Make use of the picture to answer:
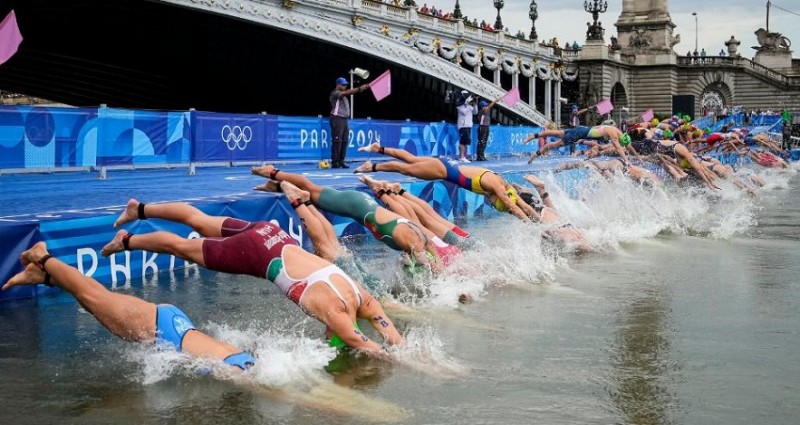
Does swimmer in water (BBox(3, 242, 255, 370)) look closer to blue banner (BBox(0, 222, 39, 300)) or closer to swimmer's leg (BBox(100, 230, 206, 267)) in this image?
swimmer's leg (BBox(100, 230, 206, 267))

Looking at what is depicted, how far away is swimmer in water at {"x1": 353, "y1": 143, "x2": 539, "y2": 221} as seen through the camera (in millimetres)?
13938

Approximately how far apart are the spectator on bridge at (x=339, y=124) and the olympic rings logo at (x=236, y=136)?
6.71 feet

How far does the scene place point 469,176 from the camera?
14227mm

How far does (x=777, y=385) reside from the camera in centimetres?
699

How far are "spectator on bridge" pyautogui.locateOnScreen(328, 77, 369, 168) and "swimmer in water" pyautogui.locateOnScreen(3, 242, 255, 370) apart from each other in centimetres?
1460

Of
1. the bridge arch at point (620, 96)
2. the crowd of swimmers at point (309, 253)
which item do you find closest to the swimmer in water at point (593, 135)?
the crowd of swimmers at point (309, 253)

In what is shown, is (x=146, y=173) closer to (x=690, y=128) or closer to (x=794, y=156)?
(x=690, y=128)

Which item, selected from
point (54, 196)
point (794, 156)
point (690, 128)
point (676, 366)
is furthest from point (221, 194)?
point (794, 156)

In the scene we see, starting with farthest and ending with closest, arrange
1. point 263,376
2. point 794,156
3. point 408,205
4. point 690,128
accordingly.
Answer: point 794,156 < point 690,128 < point 408,205 < point 263,376

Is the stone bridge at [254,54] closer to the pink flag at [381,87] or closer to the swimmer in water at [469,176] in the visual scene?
the pink flag at [381,87]

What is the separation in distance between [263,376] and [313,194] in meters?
4.01

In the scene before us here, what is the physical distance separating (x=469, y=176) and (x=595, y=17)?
74.7 meters

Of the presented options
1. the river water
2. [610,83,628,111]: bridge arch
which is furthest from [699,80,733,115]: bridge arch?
the river water

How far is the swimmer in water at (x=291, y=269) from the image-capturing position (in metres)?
7.38
